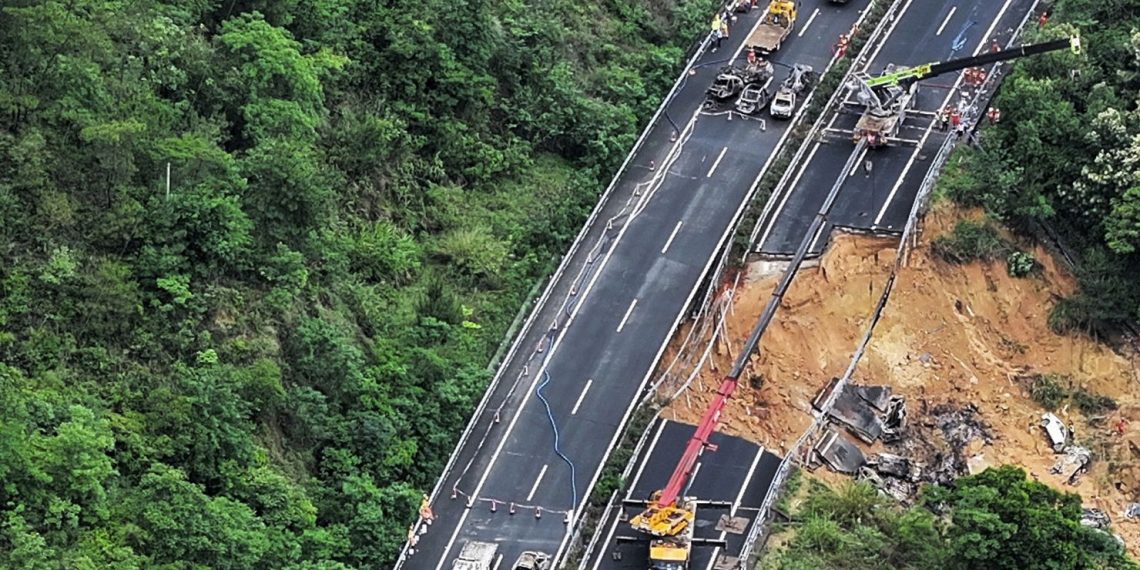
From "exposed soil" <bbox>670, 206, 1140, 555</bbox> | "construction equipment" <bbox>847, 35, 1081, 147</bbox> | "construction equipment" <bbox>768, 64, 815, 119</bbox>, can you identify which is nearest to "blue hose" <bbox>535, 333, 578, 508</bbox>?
"exposed soil" <bbox>670, 206, 1140, 555</bbox>

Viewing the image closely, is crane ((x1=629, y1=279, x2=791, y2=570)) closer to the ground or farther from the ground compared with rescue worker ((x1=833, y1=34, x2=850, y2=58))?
closer to the ground

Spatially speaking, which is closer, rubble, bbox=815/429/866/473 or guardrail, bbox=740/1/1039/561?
guardrail, bbox=740/1/1039/561

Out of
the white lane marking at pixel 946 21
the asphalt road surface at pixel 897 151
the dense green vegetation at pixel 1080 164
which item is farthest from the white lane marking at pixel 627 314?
the white lane marking at pixel 946 21

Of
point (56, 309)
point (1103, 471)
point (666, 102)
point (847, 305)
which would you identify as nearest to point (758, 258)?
point (847, 305)

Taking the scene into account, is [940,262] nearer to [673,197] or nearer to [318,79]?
[673,197]

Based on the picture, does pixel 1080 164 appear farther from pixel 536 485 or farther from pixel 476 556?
pixel 476 556

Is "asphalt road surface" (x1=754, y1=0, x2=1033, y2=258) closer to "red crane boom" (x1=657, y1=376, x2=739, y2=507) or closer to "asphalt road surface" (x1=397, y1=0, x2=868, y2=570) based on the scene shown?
"asphalt road surface" (x1=397, y1=0, x2=868, y2=570)

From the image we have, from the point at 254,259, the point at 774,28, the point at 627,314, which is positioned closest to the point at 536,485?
the point at 627,314

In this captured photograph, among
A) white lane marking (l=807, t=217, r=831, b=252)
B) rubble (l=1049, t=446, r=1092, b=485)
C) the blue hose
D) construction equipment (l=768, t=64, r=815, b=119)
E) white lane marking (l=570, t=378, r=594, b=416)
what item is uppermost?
construction equipment (l=768, t=64, r=815, b=119)

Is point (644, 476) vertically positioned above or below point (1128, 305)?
below
